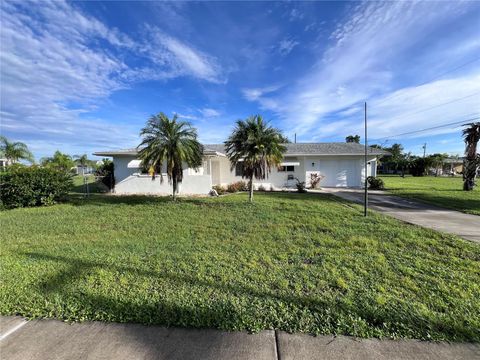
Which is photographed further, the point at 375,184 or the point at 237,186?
the point at 375,184

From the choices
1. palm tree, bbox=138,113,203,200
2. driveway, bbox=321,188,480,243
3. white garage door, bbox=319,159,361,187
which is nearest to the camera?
driveway, bbox=321,188,480,243

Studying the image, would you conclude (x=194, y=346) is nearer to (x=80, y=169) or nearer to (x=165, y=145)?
(x=165, y=145)

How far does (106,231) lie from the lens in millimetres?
6777

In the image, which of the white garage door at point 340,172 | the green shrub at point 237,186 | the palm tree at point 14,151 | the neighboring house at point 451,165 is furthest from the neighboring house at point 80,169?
the neighboring house at point 451,165

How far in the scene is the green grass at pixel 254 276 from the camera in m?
2.80

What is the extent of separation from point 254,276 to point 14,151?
30080mm

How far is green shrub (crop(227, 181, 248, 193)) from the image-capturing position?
53.3 ft

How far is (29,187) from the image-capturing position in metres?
10.6

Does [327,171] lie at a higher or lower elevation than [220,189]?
higher

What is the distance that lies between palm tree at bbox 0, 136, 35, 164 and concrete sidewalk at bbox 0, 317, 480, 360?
28.5 metres

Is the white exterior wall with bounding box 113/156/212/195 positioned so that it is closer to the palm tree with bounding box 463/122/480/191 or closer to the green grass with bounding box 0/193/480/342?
the green grass with bounding box 0/193/480/342

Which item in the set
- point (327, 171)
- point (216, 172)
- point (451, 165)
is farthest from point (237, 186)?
point (451, 165)

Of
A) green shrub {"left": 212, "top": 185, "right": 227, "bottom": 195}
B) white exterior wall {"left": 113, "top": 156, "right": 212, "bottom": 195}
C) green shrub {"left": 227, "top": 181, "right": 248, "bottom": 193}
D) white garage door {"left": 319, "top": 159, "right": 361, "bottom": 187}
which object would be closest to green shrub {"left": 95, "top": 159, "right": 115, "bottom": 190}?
white exterior wall {"left": 113, "top": 156, "right": 212, "bottom": 195}

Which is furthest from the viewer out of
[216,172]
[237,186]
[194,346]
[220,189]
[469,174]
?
[216,172]
